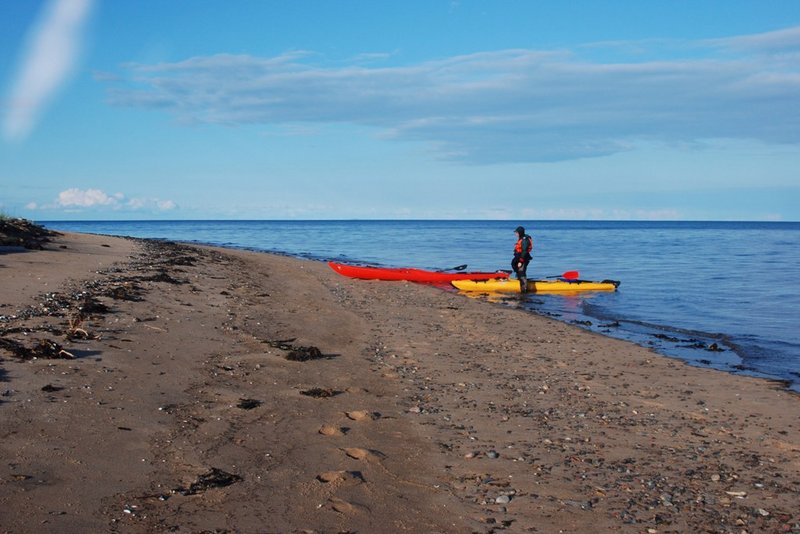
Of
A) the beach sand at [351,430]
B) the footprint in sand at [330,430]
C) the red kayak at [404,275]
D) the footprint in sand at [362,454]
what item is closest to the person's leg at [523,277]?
the red kayak at [404,275]

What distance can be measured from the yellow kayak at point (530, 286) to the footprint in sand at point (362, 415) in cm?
1664

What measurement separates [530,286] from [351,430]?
59.0ft

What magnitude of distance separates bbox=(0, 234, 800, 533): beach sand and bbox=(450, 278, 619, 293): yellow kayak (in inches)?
435

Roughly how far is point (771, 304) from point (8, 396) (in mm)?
20806

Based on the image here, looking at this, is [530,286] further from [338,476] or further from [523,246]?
[338,476]

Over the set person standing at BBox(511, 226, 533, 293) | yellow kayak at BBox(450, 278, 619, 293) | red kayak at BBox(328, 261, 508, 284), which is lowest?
yellow kayak at BBox(450, 278, 619, 293)

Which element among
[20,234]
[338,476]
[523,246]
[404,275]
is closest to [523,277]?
[523,246]

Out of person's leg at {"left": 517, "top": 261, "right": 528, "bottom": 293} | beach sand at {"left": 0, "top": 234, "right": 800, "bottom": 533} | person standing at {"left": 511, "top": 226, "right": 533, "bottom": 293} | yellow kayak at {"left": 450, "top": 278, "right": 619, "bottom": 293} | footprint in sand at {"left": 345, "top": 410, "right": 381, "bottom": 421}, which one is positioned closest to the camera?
beach sand at {"left": 0, "top": 234, "right": 800, "bottom": 533}

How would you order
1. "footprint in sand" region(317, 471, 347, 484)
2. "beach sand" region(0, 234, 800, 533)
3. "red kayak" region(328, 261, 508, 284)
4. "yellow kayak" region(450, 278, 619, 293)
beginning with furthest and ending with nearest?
"red kayak" region(328, 261, 508, 284), "yellow kayak" region(450, 278, 619, 293), "footprint in sand" region(317, 471, 347, 484), "beach sand" region(0, 234, 800, 533)

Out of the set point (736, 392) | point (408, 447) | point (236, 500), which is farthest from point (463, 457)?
point (736, 392)

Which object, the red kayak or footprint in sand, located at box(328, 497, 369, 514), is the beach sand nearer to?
footprint in sand, located at box(328, 497, 369, 514)

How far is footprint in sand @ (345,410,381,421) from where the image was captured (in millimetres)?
7703

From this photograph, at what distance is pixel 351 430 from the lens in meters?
7.27

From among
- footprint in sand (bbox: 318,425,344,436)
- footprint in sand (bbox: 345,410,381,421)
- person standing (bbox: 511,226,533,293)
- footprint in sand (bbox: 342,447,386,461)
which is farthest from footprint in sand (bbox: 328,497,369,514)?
person standing (bbox: 511,226,533,293)
